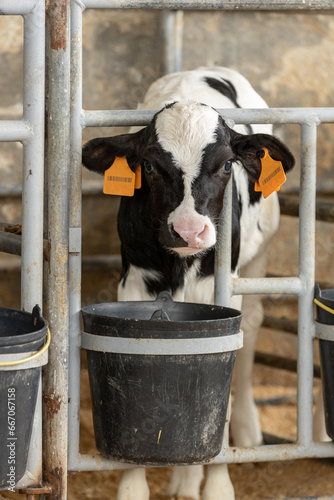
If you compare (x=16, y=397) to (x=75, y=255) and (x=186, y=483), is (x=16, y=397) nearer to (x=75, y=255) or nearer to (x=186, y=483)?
(x=75, y=255)

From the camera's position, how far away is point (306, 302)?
8.38ft

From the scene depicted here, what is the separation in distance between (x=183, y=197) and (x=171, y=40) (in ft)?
8.14

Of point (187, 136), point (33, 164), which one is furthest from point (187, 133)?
point (33, 164)

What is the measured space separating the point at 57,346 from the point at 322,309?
849mm

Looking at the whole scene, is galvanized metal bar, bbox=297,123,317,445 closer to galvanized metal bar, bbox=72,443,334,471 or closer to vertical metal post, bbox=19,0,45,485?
galvanized metal bar, bbox=72,443,334,471

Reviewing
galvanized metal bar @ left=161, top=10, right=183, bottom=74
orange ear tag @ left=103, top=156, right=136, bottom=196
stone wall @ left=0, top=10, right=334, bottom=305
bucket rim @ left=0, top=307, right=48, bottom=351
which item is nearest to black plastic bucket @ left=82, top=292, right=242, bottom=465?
bucket rim @ left=0, top=307, right=48, bottom=351

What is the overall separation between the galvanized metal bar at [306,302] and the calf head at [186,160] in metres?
0.18

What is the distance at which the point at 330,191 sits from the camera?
482cm

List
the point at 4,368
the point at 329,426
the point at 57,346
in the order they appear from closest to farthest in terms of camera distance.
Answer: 1. the point at 4,368
2. the point at 57,346
3. the point at 329,426

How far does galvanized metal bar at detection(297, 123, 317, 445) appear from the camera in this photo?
253cm

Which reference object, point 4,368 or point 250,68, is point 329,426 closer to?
point 4,368

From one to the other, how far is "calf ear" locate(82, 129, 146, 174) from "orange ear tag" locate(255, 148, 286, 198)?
0.43 metres

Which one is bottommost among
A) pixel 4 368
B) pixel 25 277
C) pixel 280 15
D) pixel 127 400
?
pixel 127 400

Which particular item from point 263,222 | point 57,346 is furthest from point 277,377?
point 57,346
